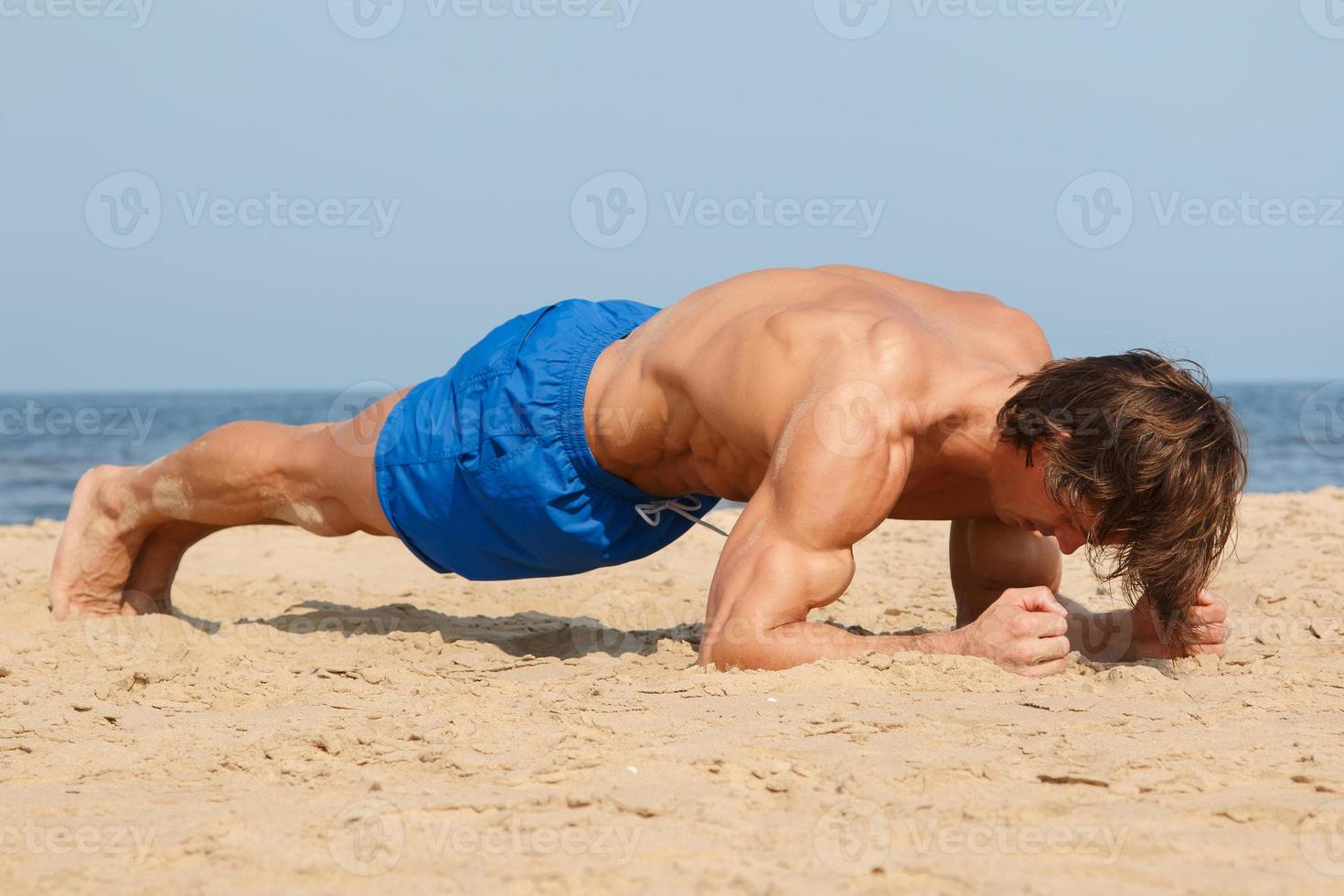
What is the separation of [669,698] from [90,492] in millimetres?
2337

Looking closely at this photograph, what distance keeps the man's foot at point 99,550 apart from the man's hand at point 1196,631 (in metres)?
2.94

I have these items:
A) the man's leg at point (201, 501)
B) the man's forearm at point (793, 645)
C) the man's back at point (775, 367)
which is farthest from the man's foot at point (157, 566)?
the man's forearm at point (793, 645)

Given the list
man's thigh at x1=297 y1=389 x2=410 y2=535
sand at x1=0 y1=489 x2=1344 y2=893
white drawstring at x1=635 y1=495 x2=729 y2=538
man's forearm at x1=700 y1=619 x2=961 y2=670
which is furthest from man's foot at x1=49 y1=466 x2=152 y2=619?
man's forearm at x1=700 y1=619 x2=961 y2=670

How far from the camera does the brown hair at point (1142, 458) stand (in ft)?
8.47

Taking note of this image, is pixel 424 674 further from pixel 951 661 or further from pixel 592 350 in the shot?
pixel 951 661

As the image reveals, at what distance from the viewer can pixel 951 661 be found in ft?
8.67

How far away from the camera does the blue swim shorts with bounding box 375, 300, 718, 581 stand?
3227 millimetres

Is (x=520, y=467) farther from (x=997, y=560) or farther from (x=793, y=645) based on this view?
A: (x=997, y=560)

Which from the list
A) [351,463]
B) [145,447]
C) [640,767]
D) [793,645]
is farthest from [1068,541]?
[145,447]

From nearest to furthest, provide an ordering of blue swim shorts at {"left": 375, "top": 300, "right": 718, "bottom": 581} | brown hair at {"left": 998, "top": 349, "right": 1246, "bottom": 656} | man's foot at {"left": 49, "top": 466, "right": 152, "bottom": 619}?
brown hair at {"left": 998, "top": 349, "right": 1246, "bottom": 656}
blue swim shorts at {"left": 375, "top": 300, "right": 718, "bottom": 581}
man's foot at {"left": 49, "top": 466, "right": 152, "bottom": 619}

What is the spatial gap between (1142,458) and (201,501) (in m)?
2.69

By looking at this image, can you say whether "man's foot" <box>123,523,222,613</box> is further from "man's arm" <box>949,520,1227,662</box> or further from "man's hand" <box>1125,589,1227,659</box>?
"man's hand" <box>1125,589,1227,659</box>

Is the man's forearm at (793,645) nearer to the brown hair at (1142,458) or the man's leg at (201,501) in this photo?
the brown hair at (1142,458)

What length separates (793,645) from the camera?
A: 2.66 m
